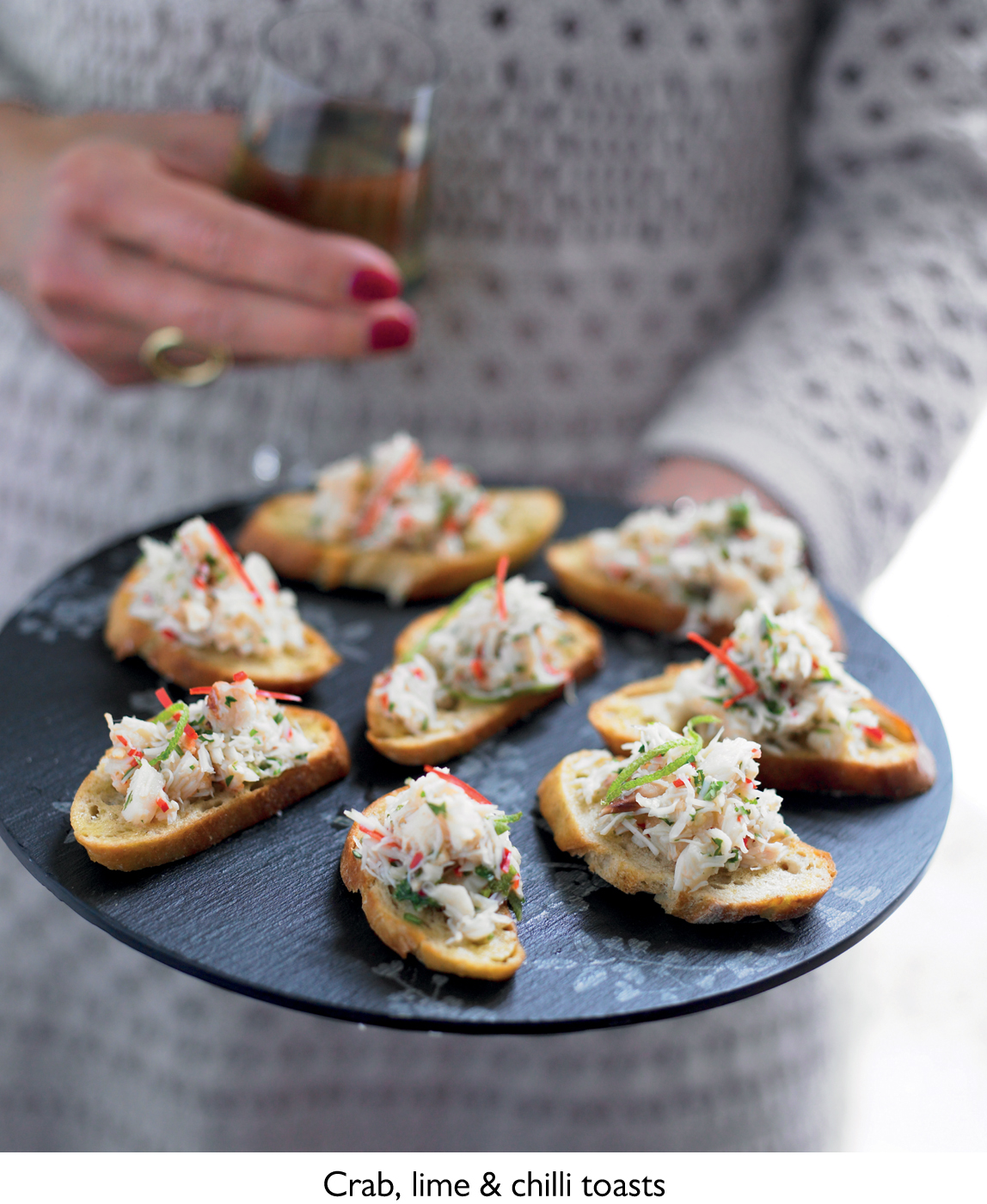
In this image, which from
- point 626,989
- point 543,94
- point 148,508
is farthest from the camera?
point 148,508

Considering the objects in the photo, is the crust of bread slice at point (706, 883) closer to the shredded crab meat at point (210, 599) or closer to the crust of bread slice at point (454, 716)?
the crust of bread slice at point (454, 716)

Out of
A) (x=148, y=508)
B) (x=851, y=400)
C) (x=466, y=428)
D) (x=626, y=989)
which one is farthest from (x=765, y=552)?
(x=148, y=508)

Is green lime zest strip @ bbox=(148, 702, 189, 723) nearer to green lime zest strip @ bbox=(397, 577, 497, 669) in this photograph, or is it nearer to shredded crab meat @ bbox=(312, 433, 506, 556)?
green lime zest strip @ bbox=(397, 577, 497, 669)

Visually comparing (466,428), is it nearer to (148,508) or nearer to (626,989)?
(148,508)

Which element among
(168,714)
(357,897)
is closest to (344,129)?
(168,714)

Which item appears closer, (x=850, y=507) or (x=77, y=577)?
(x=77, y=577)

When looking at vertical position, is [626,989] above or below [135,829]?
above

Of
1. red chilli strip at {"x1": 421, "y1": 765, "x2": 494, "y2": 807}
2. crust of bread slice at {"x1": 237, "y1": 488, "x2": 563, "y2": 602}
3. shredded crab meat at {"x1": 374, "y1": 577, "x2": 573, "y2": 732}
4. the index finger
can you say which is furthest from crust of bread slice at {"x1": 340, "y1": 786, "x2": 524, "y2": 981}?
the index finger
